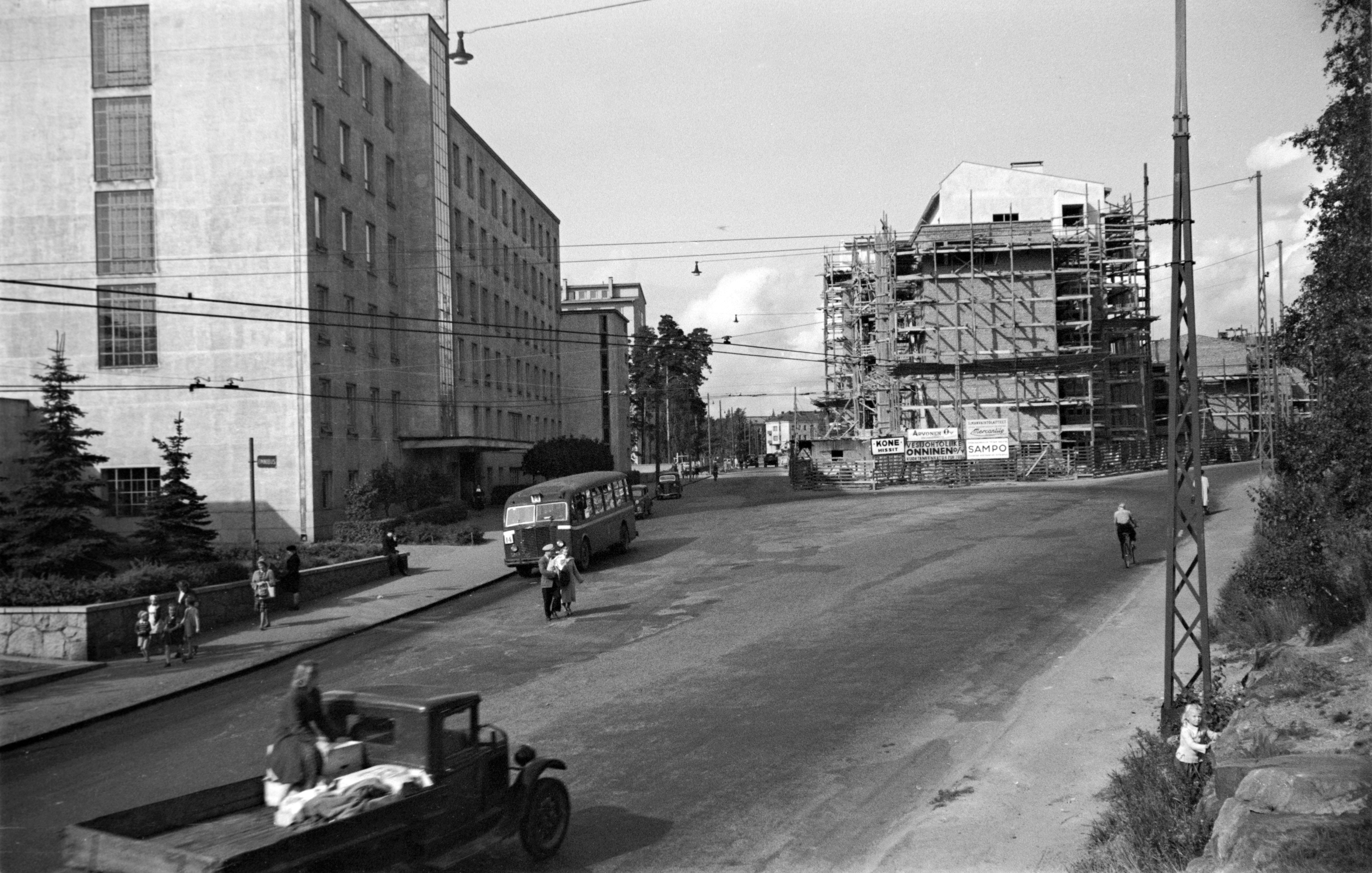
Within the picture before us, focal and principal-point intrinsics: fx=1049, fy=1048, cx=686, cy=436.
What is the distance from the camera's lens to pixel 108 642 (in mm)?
19750

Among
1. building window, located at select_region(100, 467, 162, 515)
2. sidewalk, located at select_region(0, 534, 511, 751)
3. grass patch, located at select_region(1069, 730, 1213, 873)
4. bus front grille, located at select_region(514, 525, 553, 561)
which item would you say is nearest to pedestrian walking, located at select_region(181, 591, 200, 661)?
sidewalk, located at select_region(0, 534, 511, 751)

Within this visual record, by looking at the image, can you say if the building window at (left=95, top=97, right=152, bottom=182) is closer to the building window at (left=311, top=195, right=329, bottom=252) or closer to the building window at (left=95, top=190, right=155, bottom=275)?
the building window at (left=95, top=190, right=155, bottom=275)

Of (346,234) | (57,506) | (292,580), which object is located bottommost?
(292,580)

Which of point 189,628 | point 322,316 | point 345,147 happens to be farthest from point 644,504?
point 189,628

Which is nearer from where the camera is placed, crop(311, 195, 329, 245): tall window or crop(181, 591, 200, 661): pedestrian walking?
crop(181, 591, 200, 661): pedestrian walking

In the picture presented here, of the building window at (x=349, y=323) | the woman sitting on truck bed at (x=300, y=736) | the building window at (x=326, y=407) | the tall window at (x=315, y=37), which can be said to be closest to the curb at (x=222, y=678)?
the woman sitting on truck bed at (x=300, y=736)

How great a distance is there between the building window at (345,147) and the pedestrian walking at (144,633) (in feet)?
93.9

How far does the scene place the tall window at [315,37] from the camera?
135 feet

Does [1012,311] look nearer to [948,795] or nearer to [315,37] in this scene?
[315,37]

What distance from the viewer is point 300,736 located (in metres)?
8.16

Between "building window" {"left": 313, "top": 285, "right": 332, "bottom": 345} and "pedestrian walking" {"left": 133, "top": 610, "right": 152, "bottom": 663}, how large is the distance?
22289mm

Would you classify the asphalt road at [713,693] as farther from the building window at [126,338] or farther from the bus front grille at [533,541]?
the building window at [126,338]

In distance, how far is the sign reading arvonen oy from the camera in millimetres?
59719

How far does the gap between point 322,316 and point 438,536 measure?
10.2 m
